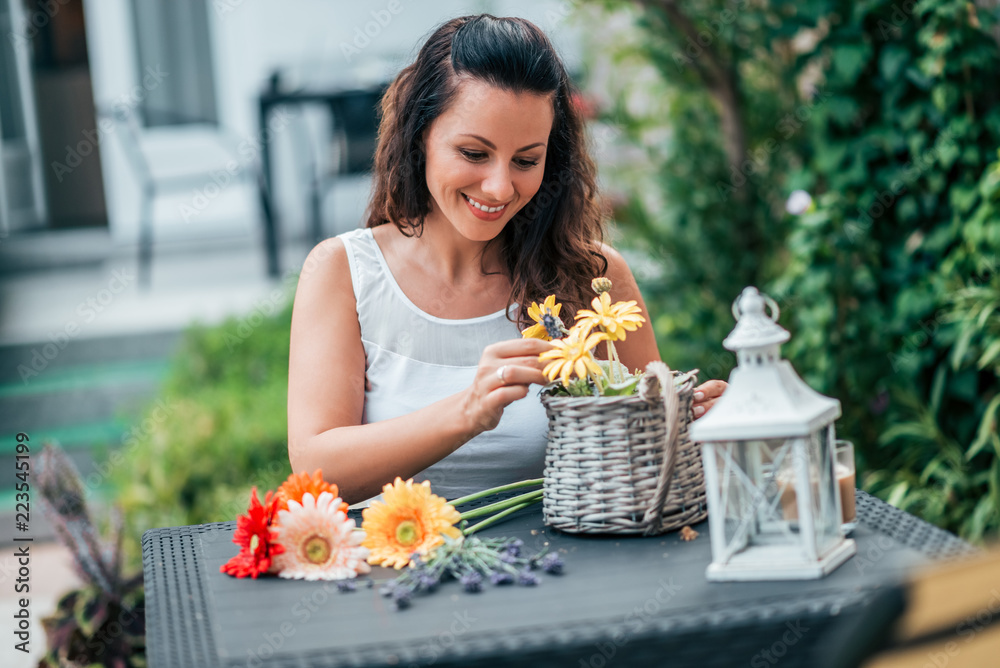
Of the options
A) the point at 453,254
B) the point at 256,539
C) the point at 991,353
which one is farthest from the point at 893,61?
the point at 256,539

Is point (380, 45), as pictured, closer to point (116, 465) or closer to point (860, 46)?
point (116, 465)

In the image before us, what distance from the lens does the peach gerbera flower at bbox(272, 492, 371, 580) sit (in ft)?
3.82

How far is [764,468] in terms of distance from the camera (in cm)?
107

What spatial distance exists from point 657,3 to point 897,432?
5.38ft

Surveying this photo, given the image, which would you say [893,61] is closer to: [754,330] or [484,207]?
[484,207]

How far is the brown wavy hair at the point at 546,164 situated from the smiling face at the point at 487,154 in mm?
39

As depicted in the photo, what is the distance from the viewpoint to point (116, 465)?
3.62 meters

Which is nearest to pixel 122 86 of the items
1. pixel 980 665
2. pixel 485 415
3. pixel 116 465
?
pixel 116 465

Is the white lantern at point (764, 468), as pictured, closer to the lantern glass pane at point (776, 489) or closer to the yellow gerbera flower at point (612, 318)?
the lantern glass pane at point (776, 489)

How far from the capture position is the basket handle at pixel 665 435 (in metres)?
1.16

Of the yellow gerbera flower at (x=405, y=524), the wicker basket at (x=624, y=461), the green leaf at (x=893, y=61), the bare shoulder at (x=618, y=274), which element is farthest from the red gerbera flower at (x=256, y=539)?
the green leaf at (x=893, y=61)

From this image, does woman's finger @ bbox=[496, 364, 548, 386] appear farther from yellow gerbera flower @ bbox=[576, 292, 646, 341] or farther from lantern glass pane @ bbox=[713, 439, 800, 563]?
lantern glass pane @ bbox=[713, 439, 800, 563]

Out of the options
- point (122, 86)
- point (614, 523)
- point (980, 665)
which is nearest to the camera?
point (980, 665)

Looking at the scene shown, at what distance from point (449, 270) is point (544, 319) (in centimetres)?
59
